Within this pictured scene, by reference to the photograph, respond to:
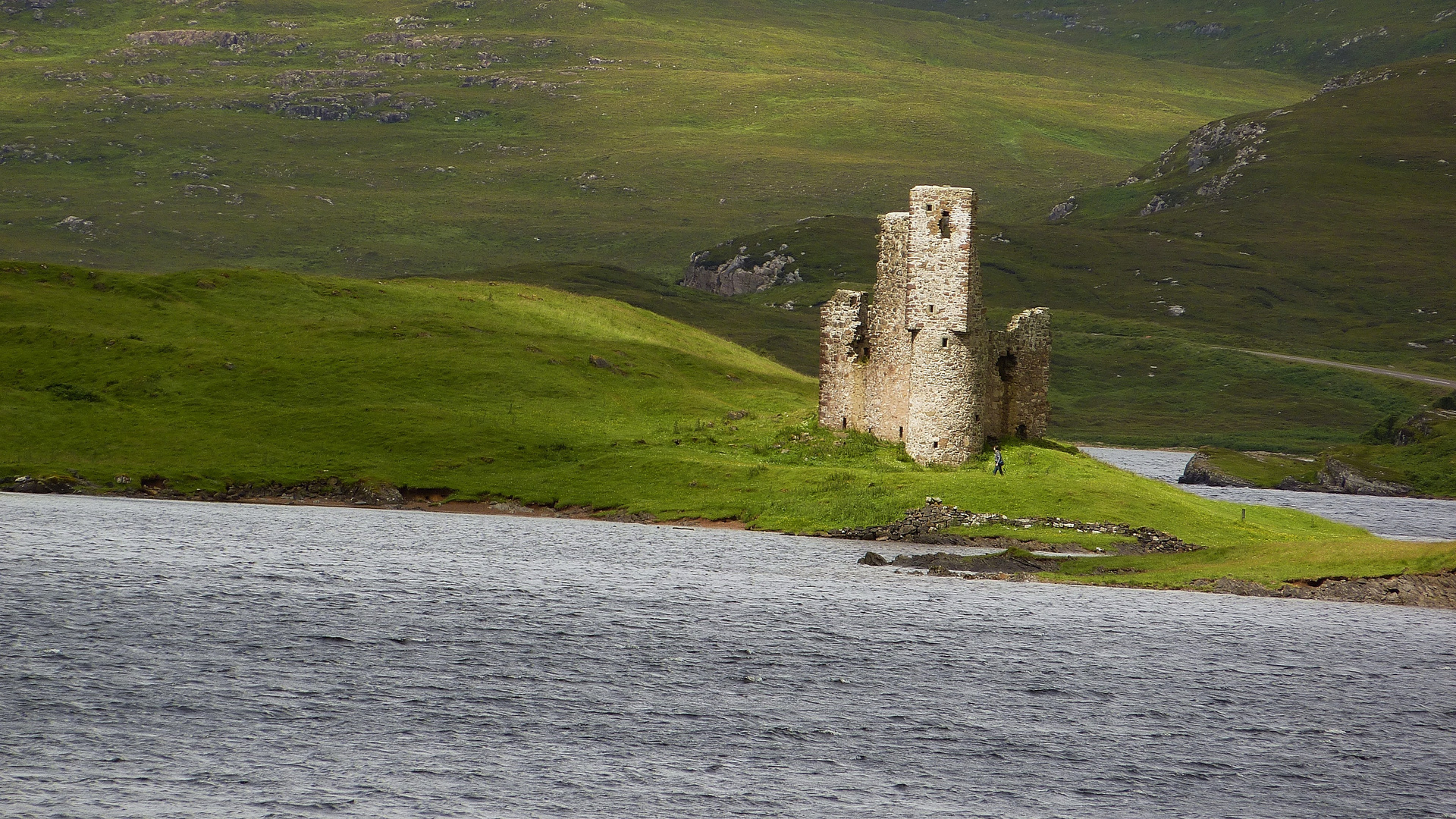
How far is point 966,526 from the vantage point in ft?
254

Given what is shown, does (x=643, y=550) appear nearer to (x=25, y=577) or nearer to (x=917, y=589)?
(x=917, y=589)

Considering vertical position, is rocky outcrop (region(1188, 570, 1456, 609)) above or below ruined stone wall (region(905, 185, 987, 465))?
below

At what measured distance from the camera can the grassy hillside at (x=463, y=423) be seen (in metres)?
80.8

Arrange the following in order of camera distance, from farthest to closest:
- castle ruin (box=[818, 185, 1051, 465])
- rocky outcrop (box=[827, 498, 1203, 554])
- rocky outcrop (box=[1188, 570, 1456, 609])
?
castle ruin (box=[818, 185, 1051, 465]) → rocky outcrop (box=[827, 498, 1203, 554]) → rocky outcrop (box=[1188, 570, 1456, 609])

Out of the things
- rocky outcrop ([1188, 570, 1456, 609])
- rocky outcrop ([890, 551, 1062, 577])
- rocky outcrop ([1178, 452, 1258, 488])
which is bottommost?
rocky outcrop ([1178, 452, 1258, 488])

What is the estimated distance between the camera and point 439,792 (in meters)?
33.9

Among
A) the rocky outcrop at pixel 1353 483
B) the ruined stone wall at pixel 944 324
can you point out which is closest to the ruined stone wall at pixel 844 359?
the ruined stone wall at pixel 944 324

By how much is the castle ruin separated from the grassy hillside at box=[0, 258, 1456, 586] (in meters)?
2.55

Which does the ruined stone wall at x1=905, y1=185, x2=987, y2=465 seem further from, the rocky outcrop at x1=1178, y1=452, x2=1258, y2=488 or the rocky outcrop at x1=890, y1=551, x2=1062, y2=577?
the rocky outcrop at x1=1178, y1=452, x2=1258, y2=488

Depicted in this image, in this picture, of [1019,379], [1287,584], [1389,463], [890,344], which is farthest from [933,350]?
[1389,463]

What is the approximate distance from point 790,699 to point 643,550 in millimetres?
30478

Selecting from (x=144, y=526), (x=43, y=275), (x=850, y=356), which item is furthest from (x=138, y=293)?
(x=850, y=356)

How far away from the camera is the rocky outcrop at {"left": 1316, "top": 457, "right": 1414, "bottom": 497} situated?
481ft

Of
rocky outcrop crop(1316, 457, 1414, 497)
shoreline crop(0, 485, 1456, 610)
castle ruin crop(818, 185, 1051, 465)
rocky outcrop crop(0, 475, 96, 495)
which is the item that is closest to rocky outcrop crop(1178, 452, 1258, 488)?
rocky outcrop crop(1316, 457, 1414, 497)
